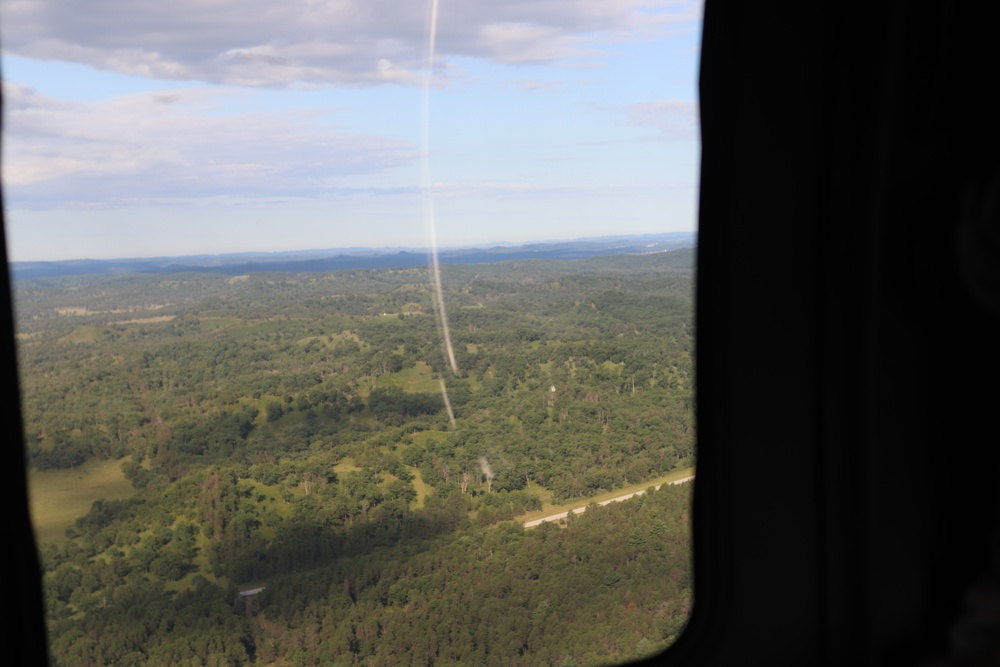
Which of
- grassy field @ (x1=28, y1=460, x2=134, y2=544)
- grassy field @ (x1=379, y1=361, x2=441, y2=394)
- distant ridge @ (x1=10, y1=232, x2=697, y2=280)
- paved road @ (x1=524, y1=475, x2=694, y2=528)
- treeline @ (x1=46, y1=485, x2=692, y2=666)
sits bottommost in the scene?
treeline @ (x1=46, y1=485, x2=692, y2=666)

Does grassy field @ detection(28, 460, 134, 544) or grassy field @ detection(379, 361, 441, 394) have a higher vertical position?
grassy field @ detection(379, 361, 441, 394)

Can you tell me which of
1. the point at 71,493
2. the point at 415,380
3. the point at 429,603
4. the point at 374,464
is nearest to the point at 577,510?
the point at 429,603

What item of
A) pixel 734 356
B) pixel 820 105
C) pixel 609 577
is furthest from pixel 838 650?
pixel 609 577

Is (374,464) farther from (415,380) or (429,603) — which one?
(429,603)

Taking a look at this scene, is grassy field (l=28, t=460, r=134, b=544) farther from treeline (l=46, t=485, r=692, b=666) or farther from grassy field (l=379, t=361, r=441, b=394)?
grassy field (l=379, t=361, r=441, b=394)

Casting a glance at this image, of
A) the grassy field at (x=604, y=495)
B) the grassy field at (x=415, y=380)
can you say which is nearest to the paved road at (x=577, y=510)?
the grassy field at (x=604, y=495)

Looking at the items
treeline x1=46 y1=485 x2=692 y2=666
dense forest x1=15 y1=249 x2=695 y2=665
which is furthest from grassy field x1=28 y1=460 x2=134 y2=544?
treeline x1=46 y1=485 x2=692 y2=666

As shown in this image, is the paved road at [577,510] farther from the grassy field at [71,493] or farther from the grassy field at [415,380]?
the grassy field at [71,493]

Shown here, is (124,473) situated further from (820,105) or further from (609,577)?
(820,105)
